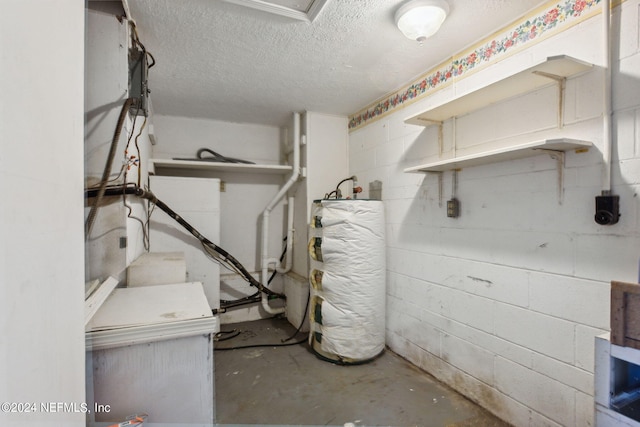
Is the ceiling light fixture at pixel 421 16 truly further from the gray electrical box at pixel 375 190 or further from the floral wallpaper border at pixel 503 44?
the gray electrical box at pixel 375 190

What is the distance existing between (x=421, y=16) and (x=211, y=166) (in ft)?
7.64

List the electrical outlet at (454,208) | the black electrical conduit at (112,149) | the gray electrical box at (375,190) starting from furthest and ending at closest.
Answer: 1. the gray electrical box at (375,190)
2. the electrical outlet at (454,208)
3. the black electrical conduit at (112,149)

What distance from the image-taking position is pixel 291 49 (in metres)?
1.92

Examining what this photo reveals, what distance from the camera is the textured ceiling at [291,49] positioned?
5.08 ft

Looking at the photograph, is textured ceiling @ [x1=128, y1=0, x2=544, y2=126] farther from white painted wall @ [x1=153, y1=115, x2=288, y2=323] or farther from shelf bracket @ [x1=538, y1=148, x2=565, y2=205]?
shelf bracket @ [x1=538, y1=148, x2=565, y2=205]

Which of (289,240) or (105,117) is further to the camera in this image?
(289,240)

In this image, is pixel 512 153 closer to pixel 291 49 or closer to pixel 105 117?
pixel 291 49

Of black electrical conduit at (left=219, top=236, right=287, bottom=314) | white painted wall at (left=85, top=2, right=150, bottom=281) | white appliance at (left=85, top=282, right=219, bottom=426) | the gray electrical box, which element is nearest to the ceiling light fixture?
the gray electrical box

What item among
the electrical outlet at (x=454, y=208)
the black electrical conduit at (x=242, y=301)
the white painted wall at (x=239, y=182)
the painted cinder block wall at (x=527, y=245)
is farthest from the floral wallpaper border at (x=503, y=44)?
the black electrical conduit at (x=242, y=301)

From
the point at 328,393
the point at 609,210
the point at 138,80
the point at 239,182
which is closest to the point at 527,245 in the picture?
the point at 609,210

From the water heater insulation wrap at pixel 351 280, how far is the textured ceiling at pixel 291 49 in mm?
1010
